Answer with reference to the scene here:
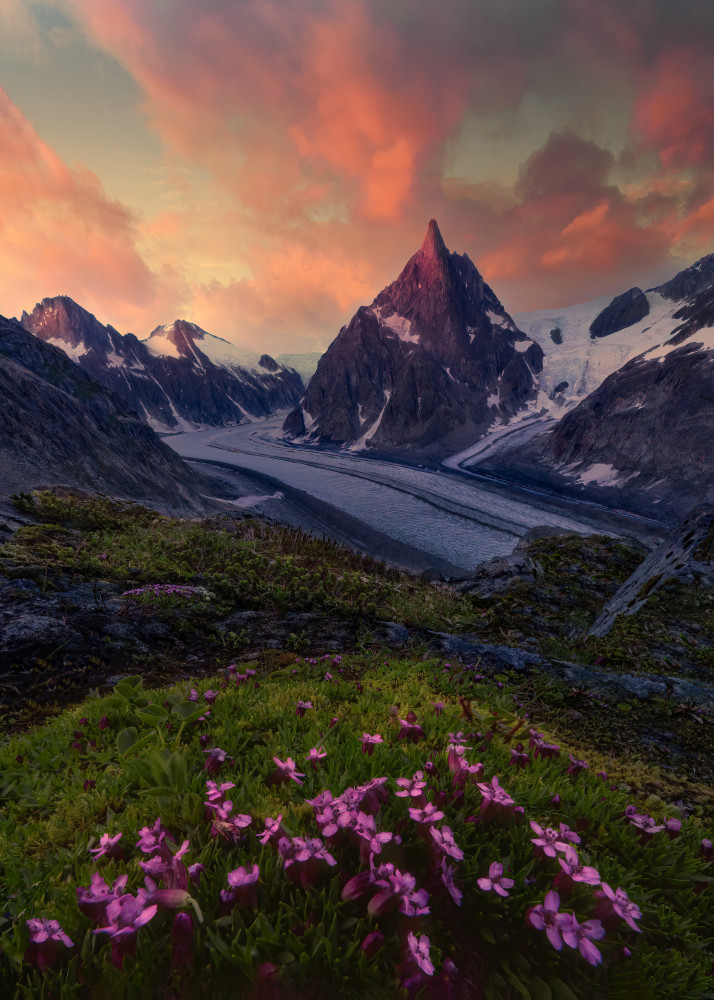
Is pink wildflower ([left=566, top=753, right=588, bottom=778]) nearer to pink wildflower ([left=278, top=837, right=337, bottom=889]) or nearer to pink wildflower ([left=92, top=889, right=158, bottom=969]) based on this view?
pink wildflower ([left=278, top=837, right=337, bottom=889])

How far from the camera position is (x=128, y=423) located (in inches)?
1895

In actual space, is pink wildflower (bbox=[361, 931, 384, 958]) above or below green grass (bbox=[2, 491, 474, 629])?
above

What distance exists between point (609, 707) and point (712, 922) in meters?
3.58

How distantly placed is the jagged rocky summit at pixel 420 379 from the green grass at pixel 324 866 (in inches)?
5223

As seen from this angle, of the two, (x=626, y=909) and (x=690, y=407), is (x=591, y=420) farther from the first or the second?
(x=626, y=909)

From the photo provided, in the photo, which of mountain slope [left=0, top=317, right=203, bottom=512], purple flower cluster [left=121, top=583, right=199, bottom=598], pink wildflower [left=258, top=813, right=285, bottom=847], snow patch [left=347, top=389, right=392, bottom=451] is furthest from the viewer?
snow patch [left=347, top=389, right=392, bottom=451]

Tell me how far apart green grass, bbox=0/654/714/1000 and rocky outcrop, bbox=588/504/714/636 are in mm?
7712

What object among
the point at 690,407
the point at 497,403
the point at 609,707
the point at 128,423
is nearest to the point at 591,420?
the point at 690,407

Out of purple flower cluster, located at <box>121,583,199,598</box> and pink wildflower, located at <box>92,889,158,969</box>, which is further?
purple flower cluster, located at <box>121,583,199,598</box>

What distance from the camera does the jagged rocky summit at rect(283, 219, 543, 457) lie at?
15062 cm

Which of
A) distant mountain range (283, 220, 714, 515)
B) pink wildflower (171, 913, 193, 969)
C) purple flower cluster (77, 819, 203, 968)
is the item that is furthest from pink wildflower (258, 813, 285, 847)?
distant mountain range (283, 220, 714, 515)

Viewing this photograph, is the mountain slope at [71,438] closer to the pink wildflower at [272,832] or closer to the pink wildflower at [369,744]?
the pink wildflower at [369,744]

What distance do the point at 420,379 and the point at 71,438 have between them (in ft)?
451

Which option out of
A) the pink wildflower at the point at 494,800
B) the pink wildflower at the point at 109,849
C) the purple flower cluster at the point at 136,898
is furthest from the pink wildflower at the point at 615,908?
the pink wildflower at the point at 109,849
